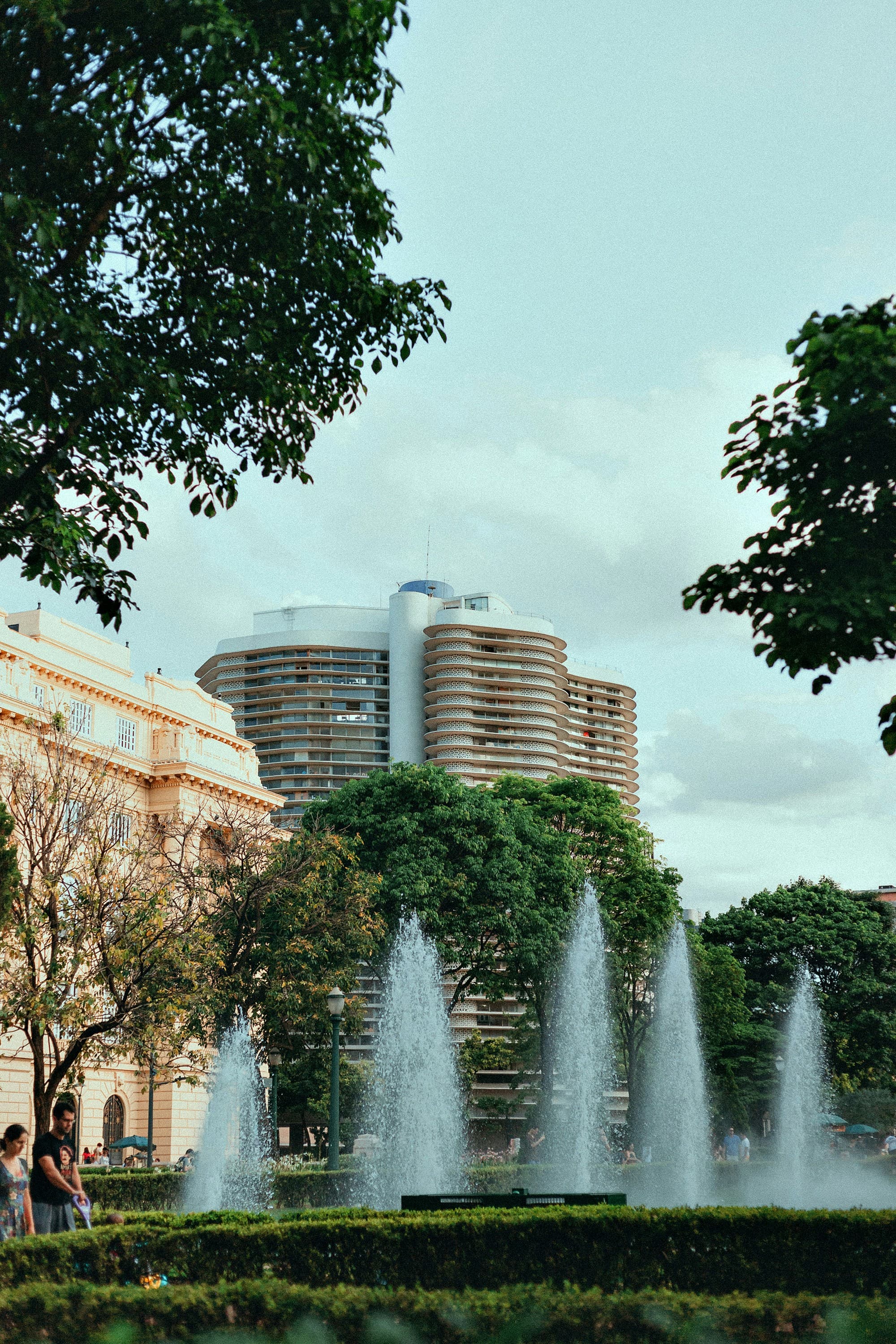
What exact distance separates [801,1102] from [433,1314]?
127 ft

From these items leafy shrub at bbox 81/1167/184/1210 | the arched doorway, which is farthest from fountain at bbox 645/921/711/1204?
the arched doorway

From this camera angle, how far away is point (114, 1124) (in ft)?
159

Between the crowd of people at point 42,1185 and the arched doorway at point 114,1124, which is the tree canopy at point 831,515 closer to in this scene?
the crowd of people at point 42,1185

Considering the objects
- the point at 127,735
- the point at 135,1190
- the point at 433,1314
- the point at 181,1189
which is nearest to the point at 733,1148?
the point at 181,1189

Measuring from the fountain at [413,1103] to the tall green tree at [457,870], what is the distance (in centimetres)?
800

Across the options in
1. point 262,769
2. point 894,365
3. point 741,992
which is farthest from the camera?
point 262,769

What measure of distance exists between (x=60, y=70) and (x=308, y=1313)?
8956 millimetres

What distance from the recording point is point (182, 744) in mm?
51844

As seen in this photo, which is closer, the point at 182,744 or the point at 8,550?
the point at 8,550

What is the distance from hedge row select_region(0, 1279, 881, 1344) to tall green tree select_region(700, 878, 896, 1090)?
51.6 metres

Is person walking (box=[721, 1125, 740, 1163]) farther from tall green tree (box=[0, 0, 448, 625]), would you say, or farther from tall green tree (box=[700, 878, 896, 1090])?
tall green tree (box=[0, 0, 448, 625])

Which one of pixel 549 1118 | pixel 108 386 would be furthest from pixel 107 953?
pixel 108 386

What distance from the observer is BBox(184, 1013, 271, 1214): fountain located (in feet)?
86.7

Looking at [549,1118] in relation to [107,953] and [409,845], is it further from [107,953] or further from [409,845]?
[107,953]
